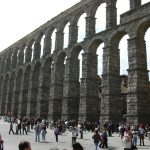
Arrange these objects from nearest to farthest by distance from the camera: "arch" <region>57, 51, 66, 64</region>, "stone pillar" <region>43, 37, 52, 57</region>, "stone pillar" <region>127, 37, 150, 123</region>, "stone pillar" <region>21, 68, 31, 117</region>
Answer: "stone pillar" <region>127, 37, 150, 123</region>
"arch" <region>57, 51, 66, 64</region>
"stone pillar" <region>43, 37, 52, 57</region>
"stone pillar" <region>21, 68, 31, 117</region>

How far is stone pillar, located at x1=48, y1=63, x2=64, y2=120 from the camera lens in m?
43.2

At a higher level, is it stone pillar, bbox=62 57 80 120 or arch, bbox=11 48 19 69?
arch, bbox=11 48 19 69

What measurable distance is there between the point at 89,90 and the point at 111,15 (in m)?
9.85

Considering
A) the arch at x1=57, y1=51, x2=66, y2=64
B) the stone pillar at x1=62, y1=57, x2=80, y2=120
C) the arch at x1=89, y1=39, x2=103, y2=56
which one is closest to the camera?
the arch at x1=89, y1=39, x2=103, y2=56

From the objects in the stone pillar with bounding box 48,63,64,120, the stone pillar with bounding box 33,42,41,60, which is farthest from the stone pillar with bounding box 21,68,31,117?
the stone pillar with bounding box 48,63,64,120

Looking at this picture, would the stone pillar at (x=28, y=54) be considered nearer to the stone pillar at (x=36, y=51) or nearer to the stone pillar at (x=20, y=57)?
the stone pillar at (x=20, y=57)

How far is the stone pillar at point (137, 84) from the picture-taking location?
1147 inches

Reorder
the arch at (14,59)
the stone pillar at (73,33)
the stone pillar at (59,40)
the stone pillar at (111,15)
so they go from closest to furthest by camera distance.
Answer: the stone pillar at (111,15) → the stone pillar at (73,33) → the stone pillar at (59,40) → the arch at (14,59)

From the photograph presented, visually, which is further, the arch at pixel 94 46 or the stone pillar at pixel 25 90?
the stone pillar at pixel 25 90

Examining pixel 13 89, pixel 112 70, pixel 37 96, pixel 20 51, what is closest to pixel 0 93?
pixel 13 89

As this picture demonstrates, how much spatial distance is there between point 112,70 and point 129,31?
5040mm

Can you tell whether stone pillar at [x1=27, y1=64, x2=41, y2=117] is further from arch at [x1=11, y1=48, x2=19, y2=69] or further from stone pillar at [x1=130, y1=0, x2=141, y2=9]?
stone pillar at [x1=130, y1=0, x2=141, y2=9]

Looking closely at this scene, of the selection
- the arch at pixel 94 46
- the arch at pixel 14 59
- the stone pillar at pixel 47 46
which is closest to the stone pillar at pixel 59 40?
the stone pillar at pixel 47 46

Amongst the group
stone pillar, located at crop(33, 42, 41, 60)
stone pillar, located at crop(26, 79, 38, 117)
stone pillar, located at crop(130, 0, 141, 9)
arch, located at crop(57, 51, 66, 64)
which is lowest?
stone pillar, located at crop(26, 79, 38, 117)
